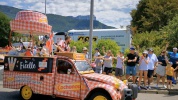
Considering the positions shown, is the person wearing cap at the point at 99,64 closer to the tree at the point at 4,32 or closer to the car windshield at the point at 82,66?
the car windshield at the point at 82,66

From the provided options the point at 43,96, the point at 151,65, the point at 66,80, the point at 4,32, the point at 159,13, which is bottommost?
the point at 43,96

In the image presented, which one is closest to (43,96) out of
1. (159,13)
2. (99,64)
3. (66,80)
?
(66,80)

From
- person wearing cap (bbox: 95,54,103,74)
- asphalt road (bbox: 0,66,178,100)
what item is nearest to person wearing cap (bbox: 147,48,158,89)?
asphalt road (bbox: 0,66,178,100)

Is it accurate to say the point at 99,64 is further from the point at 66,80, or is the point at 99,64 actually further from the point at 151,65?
the point at 66,80

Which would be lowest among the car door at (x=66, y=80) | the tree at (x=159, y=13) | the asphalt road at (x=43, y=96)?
the asphalt road at (x=43, y=96)

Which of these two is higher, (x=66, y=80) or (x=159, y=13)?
(x=159, y=13)

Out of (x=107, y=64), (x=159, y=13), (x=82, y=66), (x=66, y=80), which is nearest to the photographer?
(x=66, y=80)

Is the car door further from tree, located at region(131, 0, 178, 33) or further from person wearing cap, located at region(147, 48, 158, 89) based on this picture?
tree, located at region(131, 0, 178, 33)

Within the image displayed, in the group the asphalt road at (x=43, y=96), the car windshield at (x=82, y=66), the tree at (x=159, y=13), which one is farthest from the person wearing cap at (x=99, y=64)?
the tree at (x=159, y=13)

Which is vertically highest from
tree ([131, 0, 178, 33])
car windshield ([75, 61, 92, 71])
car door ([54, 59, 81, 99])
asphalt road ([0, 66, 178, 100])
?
tree ([131, 0, 178, 33])

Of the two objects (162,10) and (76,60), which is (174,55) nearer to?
(76,60)

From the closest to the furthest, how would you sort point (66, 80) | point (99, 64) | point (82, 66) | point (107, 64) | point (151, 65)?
point (66, 80) < point (82, 66) < point (151, 65) < point (107, 64) < point (99, 64)

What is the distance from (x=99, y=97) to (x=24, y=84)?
9.85ft

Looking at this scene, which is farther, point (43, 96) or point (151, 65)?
point (151, 65)
